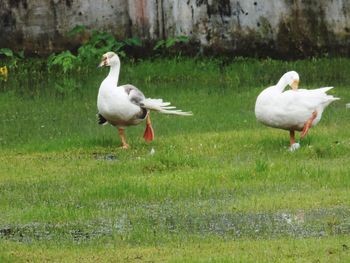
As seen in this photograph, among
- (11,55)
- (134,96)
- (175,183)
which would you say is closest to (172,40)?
(11,55)

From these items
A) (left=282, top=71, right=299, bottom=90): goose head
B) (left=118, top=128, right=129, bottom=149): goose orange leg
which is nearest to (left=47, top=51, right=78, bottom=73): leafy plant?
(left=118, top=128, right=129, bottom=149): goose orange leg

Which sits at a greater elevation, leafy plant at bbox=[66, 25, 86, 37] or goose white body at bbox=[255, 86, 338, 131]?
goose white body at bbox=[255, 86, 338, 131]

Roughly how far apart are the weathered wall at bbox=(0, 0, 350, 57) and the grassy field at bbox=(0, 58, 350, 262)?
175cm

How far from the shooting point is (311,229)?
9625mm

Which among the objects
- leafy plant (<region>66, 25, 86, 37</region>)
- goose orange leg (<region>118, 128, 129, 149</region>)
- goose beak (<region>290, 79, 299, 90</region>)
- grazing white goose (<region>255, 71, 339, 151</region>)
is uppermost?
goose beak (<region>290, 79, 299, 90</region>)

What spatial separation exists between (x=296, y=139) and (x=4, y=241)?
5208 mm

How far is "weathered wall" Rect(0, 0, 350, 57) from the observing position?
2016cm

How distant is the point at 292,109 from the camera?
43.1 feet

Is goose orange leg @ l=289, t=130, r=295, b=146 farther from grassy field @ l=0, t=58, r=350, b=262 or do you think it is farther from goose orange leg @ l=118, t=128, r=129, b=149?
goose orange leg @ l=118, t=128, r=129, b=149

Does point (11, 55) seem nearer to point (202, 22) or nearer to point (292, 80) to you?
point (202, 22)

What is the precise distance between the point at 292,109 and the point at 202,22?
7.65 metres

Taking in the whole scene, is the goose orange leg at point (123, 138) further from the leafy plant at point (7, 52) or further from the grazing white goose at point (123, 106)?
the leafy plant at point (7, 52)

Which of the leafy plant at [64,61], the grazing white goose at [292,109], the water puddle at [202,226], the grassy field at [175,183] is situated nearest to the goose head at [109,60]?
the grassy field at [175,183]

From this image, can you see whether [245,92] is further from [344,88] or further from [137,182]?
[137,182]
